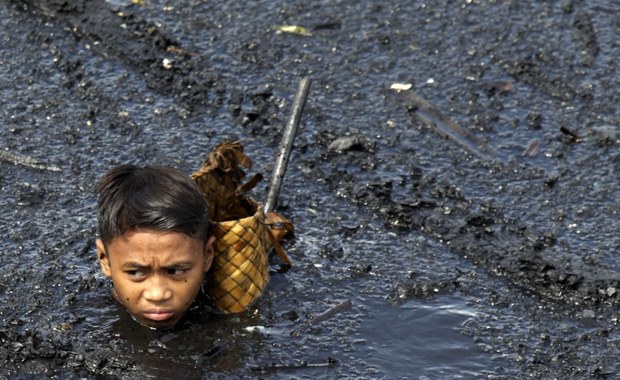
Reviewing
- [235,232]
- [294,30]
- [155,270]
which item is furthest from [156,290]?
[294,30]

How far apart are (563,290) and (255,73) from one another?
8.00 ft

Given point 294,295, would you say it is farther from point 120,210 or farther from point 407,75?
point 407,75

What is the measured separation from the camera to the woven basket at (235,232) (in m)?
4.91

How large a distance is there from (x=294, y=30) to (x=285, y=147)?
167 centimetres

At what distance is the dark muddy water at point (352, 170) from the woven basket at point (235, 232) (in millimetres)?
97

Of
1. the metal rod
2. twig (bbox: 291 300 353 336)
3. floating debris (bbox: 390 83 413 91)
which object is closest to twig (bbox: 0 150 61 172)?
the metal rod

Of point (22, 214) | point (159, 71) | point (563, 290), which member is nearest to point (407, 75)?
point (159, 71)

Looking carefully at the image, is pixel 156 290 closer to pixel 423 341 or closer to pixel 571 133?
pixel 423 341

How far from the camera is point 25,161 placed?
19.3ft

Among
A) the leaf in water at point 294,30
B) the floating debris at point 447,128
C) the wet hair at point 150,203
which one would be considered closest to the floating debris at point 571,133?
the floating debris at point 447,128

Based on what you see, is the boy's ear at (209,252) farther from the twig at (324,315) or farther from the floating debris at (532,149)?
the floating debris at (532,149)

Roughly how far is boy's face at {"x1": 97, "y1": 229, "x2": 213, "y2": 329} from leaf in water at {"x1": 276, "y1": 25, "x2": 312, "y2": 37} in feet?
8.71

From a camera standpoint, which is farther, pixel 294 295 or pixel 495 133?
pixel 495 133

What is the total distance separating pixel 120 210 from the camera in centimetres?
459
